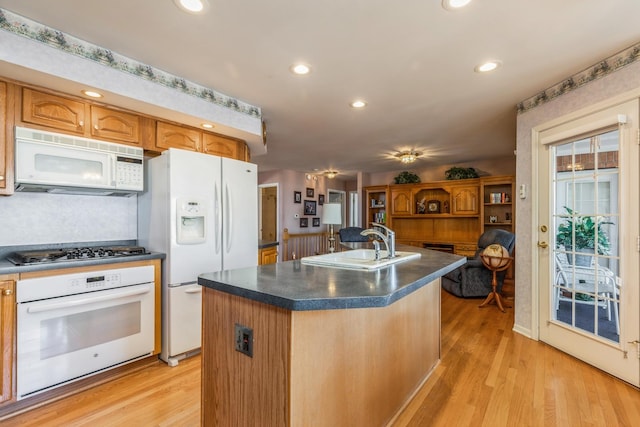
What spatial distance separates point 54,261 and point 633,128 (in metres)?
3.92

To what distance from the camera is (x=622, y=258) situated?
2.14 meters

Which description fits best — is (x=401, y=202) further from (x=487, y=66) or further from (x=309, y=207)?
(x=487, y=66)

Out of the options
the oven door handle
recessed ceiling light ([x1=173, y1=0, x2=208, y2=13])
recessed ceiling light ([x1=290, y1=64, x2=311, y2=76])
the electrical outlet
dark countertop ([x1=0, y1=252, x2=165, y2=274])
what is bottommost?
the oven door handle

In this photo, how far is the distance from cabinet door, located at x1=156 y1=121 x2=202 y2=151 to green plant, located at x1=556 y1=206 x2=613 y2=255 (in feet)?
10.9

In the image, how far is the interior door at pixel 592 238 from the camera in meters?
2.09

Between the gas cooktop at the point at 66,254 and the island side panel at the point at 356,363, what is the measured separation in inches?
70.1

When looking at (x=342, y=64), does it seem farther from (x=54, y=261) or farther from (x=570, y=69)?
(x=54, y=261)

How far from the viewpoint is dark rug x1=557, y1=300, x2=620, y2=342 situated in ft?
7.33

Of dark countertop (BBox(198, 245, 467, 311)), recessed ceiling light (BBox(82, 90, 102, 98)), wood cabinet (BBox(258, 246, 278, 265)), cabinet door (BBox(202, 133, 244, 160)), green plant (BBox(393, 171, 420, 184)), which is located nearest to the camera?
dark countertop (BBox(198, 245, 467, 311))

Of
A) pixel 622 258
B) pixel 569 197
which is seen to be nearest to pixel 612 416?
pixel 622 258

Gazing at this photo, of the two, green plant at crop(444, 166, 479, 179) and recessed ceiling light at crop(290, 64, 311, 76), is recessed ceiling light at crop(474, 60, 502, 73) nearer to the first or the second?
recessed ceiling light at crop(290, 64, 311, 76)

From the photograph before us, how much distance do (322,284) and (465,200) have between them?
5281 millimetres

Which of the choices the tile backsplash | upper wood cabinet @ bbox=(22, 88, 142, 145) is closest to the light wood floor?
the tile backsplash

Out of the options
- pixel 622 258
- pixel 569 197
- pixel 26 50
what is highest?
pixel 26 50
